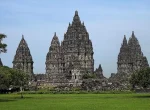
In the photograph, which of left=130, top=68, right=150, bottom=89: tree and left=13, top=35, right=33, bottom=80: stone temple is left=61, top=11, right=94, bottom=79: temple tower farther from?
left=130, top=68, right=150, bottom=89: tree

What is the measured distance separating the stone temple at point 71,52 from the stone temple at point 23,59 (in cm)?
724

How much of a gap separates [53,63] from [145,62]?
38.0 metres

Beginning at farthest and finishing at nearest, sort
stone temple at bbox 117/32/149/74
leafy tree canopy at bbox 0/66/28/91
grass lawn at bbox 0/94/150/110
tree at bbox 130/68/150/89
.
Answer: stone temple at bbox 117/32/149/74 → tree at bbox 130/68/150/89 → leafy tree canopy at bbox 0/66/28/91 → grass lawn at bbox 0/94/150/110

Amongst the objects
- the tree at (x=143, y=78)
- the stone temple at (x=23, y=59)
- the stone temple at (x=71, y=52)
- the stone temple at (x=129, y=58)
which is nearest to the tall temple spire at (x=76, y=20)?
the stone temple at (x=71, y=52)

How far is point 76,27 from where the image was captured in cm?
17162

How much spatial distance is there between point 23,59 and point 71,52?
18774mm

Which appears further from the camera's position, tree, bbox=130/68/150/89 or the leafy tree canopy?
tree, bbox=130/68/150/89

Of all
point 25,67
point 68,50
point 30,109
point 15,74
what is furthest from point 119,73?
point 30,109

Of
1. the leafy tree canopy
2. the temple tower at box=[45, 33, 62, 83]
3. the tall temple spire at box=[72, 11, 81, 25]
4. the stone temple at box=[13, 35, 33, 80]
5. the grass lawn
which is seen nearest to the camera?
the grass lawn

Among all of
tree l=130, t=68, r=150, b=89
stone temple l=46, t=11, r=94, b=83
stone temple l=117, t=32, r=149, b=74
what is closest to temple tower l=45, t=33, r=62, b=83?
stone temple l=46, t=11, r=94, b=83

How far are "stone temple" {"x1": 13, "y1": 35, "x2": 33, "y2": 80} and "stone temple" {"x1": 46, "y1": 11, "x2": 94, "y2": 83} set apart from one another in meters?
7.24

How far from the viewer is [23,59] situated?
17275 cm

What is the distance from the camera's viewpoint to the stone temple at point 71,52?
168 m

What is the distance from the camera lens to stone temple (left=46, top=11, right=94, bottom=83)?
16800 centimetres
